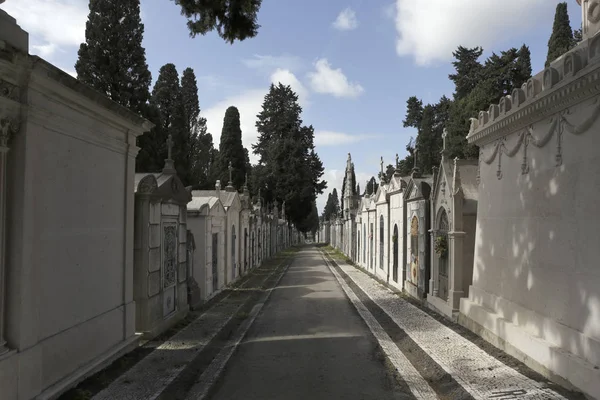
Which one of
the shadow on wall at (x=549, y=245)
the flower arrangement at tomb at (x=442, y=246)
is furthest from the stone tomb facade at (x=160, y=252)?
the shadow on wall at (x=549, y=245)

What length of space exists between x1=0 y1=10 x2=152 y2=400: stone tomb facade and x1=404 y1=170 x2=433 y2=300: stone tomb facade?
8479 millimetres

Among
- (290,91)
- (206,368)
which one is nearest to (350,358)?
(206,368)

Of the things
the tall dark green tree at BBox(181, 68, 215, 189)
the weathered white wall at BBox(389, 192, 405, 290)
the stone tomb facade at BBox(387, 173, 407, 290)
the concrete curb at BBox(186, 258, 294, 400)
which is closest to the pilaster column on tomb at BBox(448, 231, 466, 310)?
the concrete curb at BBox(186, 258, 294, 400)

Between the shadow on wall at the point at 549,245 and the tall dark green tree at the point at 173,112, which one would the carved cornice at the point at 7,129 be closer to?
the shadow on wall at the point at 549,245

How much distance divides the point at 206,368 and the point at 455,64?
39.8m

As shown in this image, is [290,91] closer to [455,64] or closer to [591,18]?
[455,64]

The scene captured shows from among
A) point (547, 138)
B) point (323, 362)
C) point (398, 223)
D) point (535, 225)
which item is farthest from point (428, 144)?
point (323, 362)

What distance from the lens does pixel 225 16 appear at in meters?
7.68

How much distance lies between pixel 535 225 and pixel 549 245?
0.56 m

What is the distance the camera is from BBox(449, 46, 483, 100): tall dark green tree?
120 ft

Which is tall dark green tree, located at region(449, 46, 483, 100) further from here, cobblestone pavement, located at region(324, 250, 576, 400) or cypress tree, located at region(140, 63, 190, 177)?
cobblestone pavement, located at region(324, 250, 576, 400)

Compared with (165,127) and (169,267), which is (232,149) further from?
(169,267)

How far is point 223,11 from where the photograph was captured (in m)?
7.61

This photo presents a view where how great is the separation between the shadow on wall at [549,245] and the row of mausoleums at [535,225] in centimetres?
1
